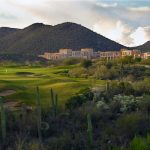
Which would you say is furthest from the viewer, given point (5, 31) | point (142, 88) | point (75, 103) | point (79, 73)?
point (5, 31)

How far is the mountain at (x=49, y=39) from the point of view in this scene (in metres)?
156

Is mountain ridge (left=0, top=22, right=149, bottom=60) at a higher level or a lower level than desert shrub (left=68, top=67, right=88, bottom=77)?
higher

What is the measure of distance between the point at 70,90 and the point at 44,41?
392ft

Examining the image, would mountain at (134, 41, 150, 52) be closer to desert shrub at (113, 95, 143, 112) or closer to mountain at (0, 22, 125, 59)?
mountain at (0, 22, 125, 59)

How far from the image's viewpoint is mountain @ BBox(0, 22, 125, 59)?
156 metres

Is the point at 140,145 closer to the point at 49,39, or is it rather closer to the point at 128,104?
the point at 128,104

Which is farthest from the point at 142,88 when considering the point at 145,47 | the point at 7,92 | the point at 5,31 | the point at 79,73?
the point at 5,31

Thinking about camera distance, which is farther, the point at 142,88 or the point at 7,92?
the point at 7,92

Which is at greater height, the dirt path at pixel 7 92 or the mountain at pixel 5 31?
the mountain at pixel 5 31

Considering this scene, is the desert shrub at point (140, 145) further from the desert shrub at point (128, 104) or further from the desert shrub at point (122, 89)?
the desert shrub at point (122, 89)

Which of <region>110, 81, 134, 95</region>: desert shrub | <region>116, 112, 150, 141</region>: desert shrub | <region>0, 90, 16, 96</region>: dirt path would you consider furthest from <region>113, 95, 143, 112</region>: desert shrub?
<region>0, 90, 16, 96</region>: dirt path

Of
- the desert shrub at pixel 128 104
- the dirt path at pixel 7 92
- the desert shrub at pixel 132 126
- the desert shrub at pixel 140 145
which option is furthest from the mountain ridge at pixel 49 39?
the desert shrub at pixel 140 145

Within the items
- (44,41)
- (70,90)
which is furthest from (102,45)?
(70,90)

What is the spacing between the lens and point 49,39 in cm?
16012
